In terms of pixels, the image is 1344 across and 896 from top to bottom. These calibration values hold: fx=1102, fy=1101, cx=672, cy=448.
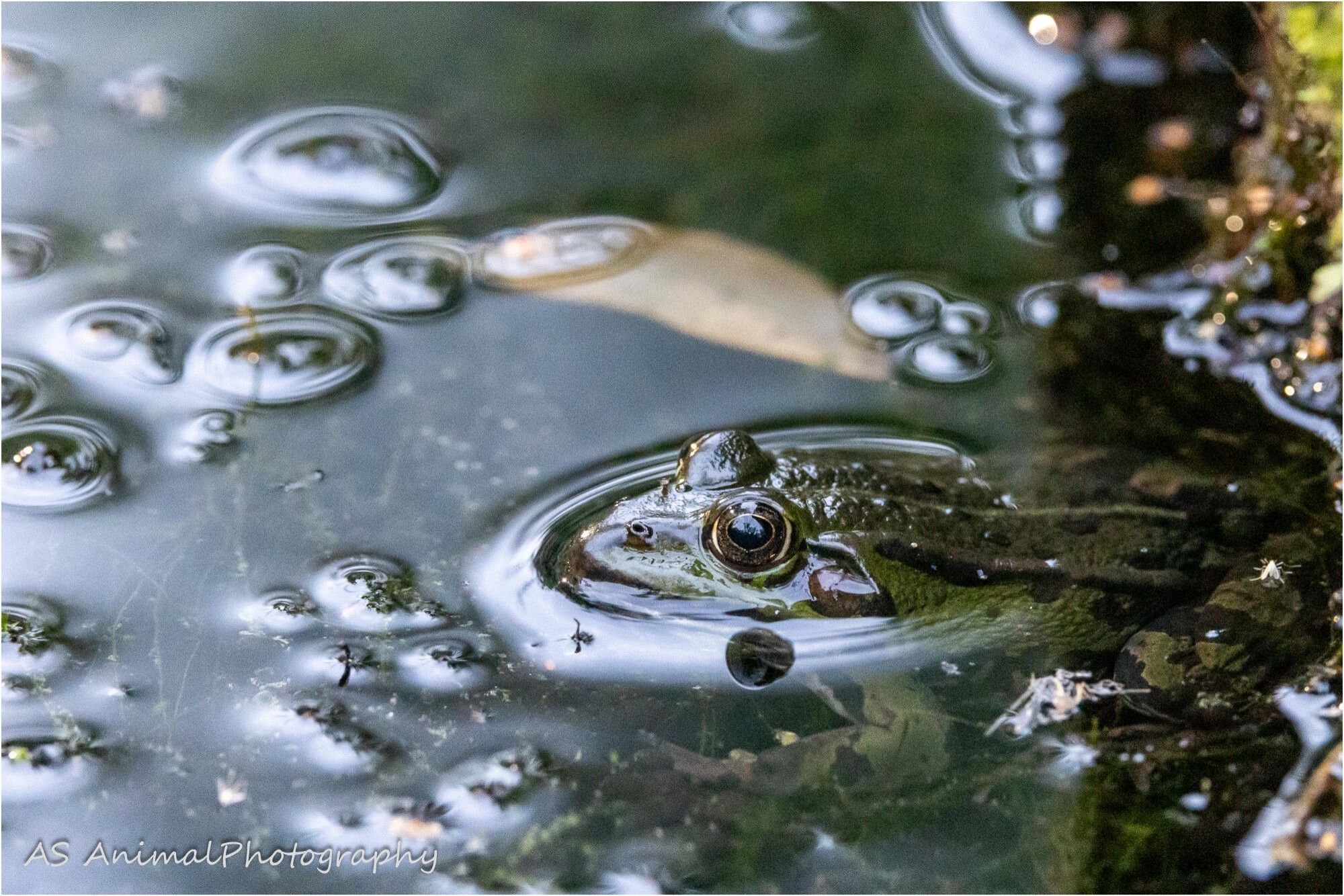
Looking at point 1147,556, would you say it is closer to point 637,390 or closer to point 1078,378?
point 1078,378

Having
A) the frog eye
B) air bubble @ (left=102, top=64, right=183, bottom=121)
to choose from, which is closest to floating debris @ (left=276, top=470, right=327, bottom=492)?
the frog eye

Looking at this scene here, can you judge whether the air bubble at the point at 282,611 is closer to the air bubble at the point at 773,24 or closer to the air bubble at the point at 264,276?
the air bubble at the point at 264,276

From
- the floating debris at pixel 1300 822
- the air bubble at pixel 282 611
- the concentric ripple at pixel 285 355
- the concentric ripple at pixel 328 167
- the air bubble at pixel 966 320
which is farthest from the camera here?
the concentric ripple at pixel 328 167

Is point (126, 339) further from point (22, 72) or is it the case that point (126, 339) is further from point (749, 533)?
point (749, 533)

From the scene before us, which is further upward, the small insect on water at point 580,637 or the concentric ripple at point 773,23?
the concentric ripple at point 773,23

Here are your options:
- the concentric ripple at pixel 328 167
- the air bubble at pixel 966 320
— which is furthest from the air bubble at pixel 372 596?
the air bubble at pixel 966 320

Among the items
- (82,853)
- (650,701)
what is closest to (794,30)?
(650,701)

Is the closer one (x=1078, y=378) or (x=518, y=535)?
(x=518, y=535)
